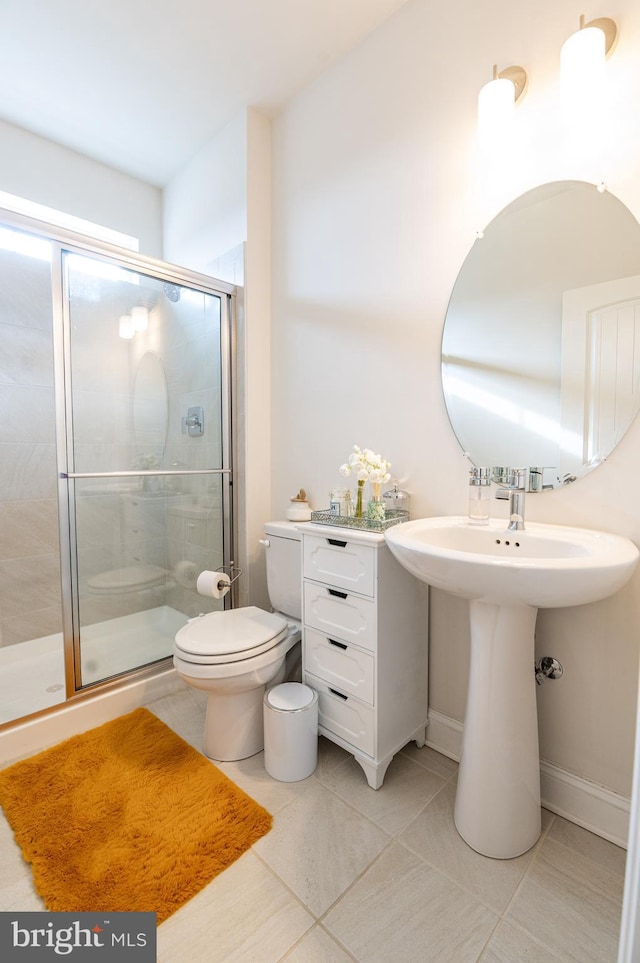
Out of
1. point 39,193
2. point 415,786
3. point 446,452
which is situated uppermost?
point 39,193

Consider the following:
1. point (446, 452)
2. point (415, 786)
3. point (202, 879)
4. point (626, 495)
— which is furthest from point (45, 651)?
point (626, 495)

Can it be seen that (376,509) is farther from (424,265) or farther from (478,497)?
(424,265)

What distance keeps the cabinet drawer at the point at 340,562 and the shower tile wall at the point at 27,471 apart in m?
1.62

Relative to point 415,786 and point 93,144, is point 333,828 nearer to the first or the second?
point 415,786

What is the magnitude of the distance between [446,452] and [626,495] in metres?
0.56

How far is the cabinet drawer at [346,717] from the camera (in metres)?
1.39

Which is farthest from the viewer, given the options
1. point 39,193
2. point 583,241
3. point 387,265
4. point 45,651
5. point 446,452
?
point 39,193

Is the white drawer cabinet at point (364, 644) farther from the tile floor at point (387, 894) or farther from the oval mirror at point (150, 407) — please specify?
the oval mirror at point (150, 407)

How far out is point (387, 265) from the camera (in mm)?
1704

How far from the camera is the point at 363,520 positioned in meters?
1.51

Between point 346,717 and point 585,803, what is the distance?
741mm

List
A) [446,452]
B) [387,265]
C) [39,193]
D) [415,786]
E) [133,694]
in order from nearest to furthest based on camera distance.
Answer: [415,786] < [446,452] < [387,265] < [133,694] < [39,193]

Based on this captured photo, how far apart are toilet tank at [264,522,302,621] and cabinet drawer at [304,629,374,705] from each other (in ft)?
0.76
